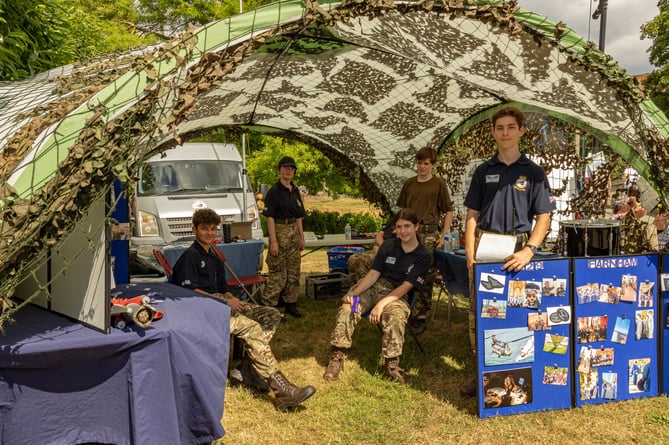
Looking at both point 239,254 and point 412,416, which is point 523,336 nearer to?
point 412,416

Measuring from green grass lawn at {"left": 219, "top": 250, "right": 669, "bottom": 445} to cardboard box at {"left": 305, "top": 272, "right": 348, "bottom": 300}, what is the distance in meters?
2.48

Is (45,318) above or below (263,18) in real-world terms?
below

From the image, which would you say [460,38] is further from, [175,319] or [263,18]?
[175,319]

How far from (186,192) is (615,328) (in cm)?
753

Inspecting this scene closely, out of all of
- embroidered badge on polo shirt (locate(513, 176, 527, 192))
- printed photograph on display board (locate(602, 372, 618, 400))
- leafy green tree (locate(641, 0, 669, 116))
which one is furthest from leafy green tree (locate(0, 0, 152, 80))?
leafy green tree (locate(641, 0, 669, 116))

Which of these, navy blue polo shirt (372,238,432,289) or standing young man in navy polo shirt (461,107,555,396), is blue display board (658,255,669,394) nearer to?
standing young man in navy polo shirt (461,107,555,396)

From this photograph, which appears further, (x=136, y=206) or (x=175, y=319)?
(x=136, y=206)

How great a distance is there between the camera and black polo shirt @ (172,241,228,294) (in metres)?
4.21

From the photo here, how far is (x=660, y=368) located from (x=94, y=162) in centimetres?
411

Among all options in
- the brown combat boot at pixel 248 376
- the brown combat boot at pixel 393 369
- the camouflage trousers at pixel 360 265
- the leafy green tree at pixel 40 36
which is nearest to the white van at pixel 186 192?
the leafy green tree at pixel 40 36

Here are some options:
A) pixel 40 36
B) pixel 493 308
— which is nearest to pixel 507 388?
pixel 493 308

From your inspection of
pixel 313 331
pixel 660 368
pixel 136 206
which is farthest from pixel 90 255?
pixel 136 206

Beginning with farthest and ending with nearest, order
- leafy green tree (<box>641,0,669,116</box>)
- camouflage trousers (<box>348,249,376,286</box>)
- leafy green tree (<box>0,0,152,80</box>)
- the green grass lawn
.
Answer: leafy green tree (<box>641,0,669,116</box>), camouflage trousers (<box>348,249,376,286</box>), leafy green tree (<box>0,0,152,80</box>), the green grass lawn

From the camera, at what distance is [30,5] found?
4945mm
